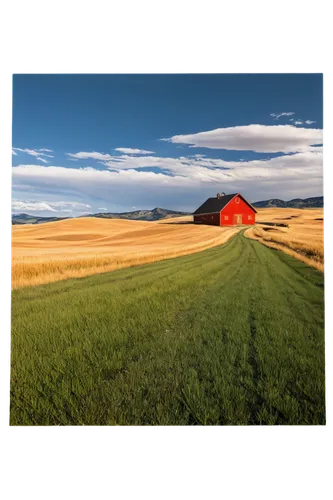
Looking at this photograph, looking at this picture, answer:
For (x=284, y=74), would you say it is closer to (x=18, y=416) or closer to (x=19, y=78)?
(x=19, y=78)

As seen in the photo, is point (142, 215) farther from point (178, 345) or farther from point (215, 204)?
point (178, 345)

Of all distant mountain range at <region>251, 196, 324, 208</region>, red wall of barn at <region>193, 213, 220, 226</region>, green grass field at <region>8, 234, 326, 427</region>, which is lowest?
green grass field at <region>8, 234, 326, 427</region>

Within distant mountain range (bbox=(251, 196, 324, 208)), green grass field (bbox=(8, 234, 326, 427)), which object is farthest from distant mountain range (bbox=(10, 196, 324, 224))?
green grass field (bbox=(8, 234, 326, 427))

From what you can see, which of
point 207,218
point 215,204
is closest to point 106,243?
point 207,218

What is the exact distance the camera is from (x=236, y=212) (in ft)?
9.54

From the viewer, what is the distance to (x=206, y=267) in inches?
124

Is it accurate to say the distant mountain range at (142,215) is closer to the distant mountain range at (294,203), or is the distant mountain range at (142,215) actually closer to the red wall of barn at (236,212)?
the red wall of barn at (236,212)

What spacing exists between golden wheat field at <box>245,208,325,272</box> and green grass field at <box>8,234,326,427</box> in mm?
109

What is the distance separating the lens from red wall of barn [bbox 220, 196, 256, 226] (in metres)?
2.82

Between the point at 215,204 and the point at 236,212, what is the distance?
28 centimetres

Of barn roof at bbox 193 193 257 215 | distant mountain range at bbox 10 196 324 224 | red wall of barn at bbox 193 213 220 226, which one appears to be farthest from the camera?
red wall of barn at bbox 193 213 220 226

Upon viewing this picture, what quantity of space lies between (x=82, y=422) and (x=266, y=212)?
270 cm

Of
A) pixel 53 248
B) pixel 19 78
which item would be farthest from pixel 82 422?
pixel 19 78

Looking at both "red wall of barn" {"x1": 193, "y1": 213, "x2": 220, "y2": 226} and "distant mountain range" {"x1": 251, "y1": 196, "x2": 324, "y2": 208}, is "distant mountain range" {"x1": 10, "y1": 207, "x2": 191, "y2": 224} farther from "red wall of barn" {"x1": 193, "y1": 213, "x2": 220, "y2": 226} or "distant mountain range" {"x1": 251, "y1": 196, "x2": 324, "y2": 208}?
"distant mountain range" {"x1": 251, "y1": 196, "x2": 324, "y2": 208}
